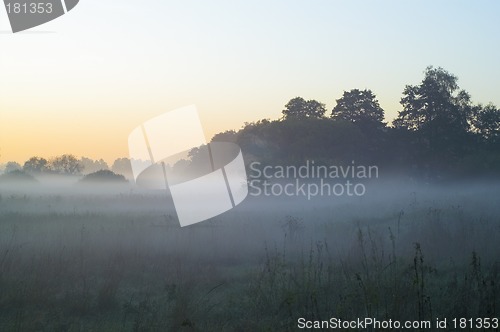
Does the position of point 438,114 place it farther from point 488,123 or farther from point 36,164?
point 36,164

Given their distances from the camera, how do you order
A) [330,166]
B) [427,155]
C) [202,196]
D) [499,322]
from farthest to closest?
[427,155] < [330,166] < [202,196] < [499,322]

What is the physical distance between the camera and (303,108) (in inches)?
2286

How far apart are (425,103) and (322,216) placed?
3645 cm

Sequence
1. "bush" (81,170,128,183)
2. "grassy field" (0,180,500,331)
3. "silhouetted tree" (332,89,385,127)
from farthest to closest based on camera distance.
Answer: "silhouetted tree" (332,89,385,127) → "bush" (81,170,128,183) → "grassy field" (0,180,500,331)

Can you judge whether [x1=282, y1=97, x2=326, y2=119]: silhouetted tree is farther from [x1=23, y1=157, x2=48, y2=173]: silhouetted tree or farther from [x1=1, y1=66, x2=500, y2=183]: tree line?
[x1=23, y1=157, x2=48, y2=173]: silhouetted tree

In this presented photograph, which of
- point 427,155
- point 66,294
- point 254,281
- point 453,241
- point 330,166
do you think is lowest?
point 427,155

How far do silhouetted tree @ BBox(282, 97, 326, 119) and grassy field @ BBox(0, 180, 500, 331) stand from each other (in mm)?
43630

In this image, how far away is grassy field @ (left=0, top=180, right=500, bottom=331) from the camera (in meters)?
5.52

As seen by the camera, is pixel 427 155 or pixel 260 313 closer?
pixel 260 313

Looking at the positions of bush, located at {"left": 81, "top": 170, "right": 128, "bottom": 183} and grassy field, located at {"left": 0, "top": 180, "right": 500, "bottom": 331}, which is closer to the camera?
grassy field, located at {"left": 0, "top": 180, "right": 500, "bottom": 331}

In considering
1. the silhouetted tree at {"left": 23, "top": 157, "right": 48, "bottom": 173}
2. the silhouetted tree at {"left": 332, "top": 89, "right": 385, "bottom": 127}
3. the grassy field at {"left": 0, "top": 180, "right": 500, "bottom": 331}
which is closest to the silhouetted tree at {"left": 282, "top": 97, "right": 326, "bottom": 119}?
the silhouetted tree at {"left": 332, "top": 89, "right": 385, "bottom": 127}

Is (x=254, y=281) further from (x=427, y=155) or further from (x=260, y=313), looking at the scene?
(x=427, y=155)

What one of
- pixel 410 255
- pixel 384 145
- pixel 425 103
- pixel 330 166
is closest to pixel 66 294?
pixel 410 255

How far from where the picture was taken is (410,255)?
9.35 meters
